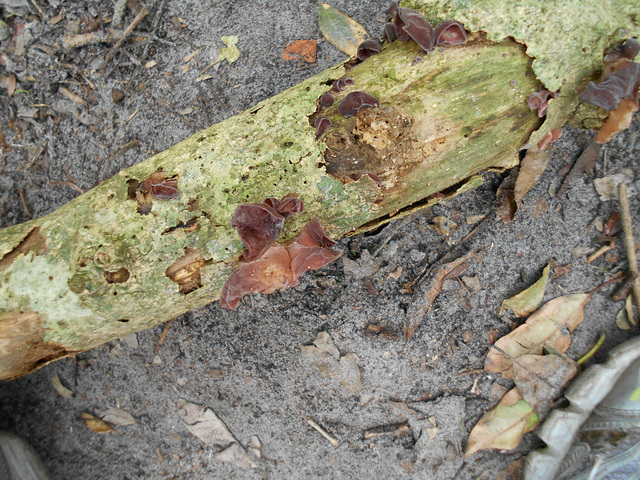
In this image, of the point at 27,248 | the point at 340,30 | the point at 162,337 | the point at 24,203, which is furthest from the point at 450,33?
the point at 24,203

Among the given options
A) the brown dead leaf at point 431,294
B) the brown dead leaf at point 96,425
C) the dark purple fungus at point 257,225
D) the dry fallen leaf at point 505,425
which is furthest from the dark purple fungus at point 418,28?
the brown dead leaf at point 96,425

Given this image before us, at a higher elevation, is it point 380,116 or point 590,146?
point 380,116

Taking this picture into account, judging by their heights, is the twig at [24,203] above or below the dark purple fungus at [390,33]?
below

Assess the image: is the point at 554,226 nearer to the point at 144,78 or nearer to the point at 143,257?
the point at 143,257

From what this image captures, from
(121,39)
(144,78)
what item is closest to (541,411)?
(144,78)

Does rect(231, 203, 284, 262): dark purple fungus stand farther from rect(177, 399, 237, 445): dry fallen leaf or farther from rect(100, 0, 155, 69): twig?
rect(100, 0, 155, 69): twig

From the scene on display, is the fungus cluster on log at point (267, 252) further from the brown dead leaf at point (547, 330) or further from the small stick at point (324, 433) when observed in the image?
the brown dead leaf at point (547, 330)

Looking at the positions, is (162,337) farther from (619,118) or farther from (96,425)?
(619,118)
